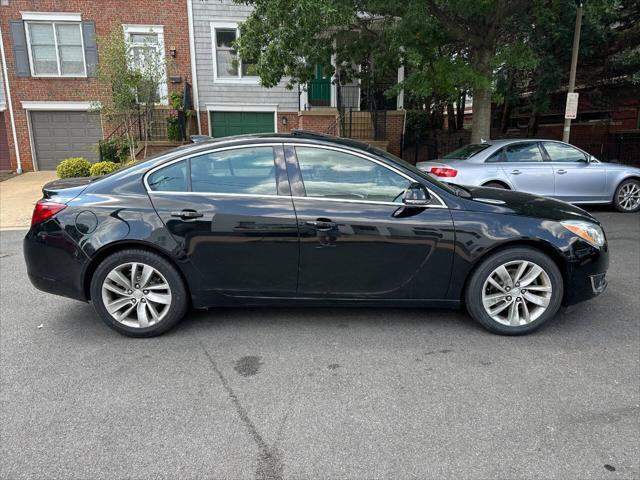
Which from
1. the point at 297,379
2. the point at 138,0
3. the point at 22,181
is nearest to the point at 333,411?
the point at 297,379

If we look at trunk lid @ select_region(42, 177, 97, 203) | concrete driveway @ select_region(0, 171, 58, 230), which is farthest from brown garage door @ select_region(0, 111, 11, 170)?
trunk lid @ select_region(42, 177, 97, 203)

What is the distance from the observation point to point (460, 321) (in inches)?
157

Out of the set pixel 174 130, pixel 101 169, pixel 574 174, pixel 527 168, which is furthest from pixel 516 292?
pixel 174 130

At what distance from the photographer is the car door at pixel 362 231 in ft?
11.7

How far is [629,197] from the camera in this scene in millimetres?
9070

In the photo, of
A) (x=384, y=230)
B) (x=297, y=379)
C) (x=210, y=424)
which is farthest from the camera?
(x=384, y=230)

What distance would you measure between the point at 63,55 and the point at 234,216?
1577cm

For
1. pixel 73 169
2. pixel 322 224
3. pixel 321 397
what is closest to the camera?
pixel 321 397

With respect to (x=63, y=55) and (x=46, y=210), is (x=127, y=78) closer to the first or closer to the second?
(x=63, y=55)

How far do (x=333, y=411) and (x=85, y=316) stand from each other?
8.99 ft

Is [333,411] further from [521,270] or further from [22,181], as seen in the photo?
[22,181]

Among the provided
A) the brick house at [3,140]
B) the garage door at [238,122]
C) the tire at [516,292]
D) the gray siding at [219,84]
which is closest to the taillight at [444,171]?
the tire at [516,292]

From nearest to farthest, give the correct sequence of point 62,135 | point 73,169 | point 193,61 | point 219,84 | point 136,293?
point 136,293 → point 73,169 → point 193,61 → point 219,84 → point 62,135

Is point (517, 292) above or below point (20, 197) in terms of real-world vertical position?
above
